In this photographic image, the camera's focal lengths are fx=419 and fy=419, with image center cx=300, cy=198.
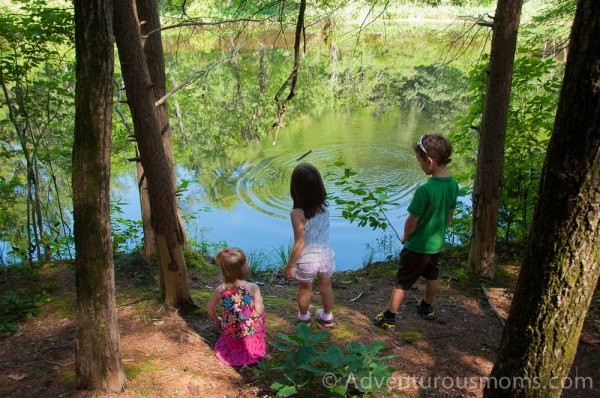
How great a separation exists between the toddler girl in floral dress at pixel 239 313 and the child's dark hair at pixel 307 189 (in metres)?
0.54

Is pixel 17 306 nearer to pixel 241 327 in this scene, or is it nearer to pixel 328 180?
pixel 241 327

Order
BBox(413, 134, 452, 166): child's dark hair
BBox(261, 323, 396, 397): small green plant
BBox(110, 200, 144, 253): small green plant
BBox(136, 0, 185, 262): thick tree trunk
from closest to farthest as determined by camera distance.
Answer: BBox(261, 323, 396, 397): small green plant, BBox(413, 134, 452, 166): child's dark hair, BBox(136, 0, 185, 262): thick tree trunk, BBox(110, 200, 144, 253): small green plant

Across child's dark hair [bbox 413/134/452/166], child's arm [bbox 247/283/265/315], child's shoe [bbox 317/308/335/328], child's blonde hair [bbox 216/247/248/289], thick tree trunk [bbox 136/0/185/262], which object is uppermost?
thick tree trunk [bbox 136/0/185/262]

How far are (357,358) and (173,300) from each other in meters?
1.73

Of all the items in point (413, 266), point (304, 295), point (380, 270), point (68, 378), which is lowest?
point (380, 270)

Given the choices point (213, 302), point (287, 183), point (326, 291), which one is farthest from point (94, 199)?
point (287, 183)

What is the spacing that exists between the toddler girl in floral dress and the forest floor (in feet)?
0.35

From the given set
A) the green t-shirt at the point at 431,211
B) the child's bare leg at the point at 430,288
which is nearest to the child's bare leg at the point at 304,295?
the green t-shirt at the point at 431,211

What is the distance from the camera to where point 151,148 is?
9.78 feet

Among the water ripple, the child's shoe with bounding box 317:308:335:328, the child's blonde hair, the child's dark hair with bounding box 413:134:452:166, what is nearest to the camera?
the child's blonde hair

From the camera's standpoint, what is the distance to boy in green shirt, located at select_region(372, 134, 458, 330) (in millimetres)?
2977

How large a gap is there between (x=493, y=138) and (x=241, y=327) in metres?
2.82

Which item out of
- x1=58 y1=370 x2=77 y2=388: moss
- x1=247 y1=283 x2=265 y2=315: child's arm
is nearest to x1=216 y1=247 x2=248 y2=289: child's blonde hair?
x1=247 y1=283 x2=265 y2=315: child's arm

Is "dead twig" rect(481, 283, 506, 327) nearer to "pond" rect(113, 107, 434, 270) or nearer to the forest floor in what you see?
the forest floor
